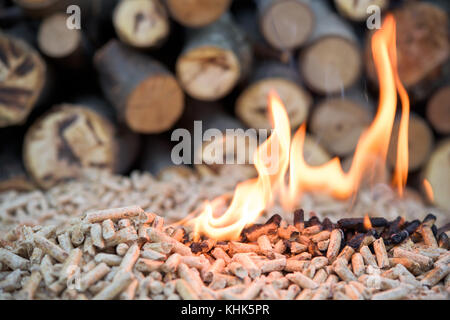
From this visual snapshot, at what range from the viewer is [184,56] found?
3.05 m

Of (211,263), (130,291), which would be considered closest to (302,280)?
(211,263)

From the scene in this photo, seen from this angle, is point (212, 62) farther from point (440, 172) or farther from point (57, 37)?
point (440, 172)

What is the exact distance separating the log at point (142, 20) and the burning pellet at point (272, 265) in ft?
6.00

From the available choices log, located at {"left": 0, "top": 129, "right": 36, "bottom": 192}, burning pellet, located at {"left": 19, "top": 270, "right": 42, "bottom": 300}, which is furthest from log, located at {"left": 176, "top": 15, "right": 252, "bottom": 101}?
burning pellet, located at {"left": 19, "top": 270, "right": 42, "bottom": 300}

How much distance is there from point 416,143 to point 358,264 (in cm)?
217

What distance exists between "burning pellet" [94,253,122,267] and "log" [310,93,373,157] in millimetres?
2264

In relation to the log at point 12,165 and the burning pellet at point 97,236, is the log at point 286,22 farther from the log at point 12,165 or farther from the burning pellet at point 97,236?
the burning pellet at point 97,236

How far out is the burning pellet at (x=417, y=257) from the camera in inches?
66.7

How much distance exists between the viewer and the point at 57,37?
3.08 metres

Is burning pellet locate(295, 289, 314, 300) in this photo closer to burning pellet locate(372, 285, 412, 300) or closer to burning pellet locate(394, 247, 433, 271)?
burning pellet locate(372, 285, 412, 300)

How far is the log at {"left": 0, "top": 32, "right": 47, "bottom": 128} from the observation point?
3.00 metres

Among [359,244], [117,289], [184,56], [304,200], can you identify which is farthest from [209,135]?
[117,289]

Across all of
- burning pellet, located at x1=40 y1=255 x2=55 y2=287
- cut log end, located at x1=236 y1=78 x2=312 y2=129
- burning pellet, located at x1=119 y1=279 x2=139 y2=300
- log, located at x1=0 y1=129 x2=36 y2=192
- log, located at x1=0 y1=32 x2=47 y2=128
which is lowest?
log, located at x1=0 y1=129 x2=36 y2=192

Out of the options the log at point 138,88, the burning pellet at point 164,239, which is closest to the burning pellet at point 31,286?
the burning pellet at point 164,239
